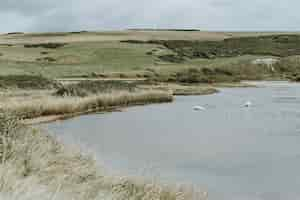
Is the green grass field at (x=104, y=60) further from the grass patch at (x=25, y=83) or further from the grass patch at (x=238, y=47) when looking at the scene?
the grass patch at (x=25, y=83)

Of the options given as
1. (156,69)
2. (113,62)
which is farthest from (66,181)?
(113,62)

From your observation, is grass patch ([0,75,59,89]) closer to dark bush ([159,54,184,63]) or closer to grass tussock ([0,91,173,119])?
grass tussock ([0,91,173,119])

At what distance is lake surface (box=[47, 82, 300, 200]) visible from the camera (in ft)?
31.0

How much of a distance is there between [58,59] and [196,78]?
18453 millimetres

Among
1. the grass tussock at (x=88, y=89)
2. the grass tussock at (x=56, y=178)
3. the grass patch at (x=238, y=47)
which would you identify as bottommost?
the grass patch at (x=238, y=47)

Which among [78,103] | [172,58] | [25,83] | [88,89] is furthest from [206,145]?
[172,58]

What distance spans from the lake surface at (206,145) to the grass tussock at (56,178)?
0.93 metres

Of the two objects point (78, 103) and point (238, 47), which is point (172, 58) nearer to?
point (238, 47)

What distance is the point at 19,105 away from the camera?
19125mm

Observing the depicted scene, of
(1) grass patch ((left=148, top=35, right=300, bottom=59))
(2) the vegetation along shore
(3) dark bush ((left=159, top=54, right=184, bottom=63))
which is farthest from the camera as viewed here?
(1) grass patch ((left=148, top=35, right=300, bottom=59))

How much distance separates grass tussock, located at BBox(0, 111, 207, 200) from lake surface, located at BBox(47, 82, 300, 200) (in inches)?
36.8

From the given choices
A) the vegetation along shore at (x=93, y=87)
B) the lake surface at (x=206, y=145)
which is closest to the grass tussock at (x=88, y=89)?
the vegetation along shore at (x=93, y=87)

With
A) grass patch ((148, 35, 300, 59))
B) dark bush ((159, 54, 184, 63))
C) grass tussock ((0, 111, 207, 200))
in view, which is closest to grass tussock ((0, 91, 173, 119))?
grass tussock ((0, 111, 207, 200))

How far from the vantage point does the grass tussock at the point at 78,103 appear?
19.0 meters
